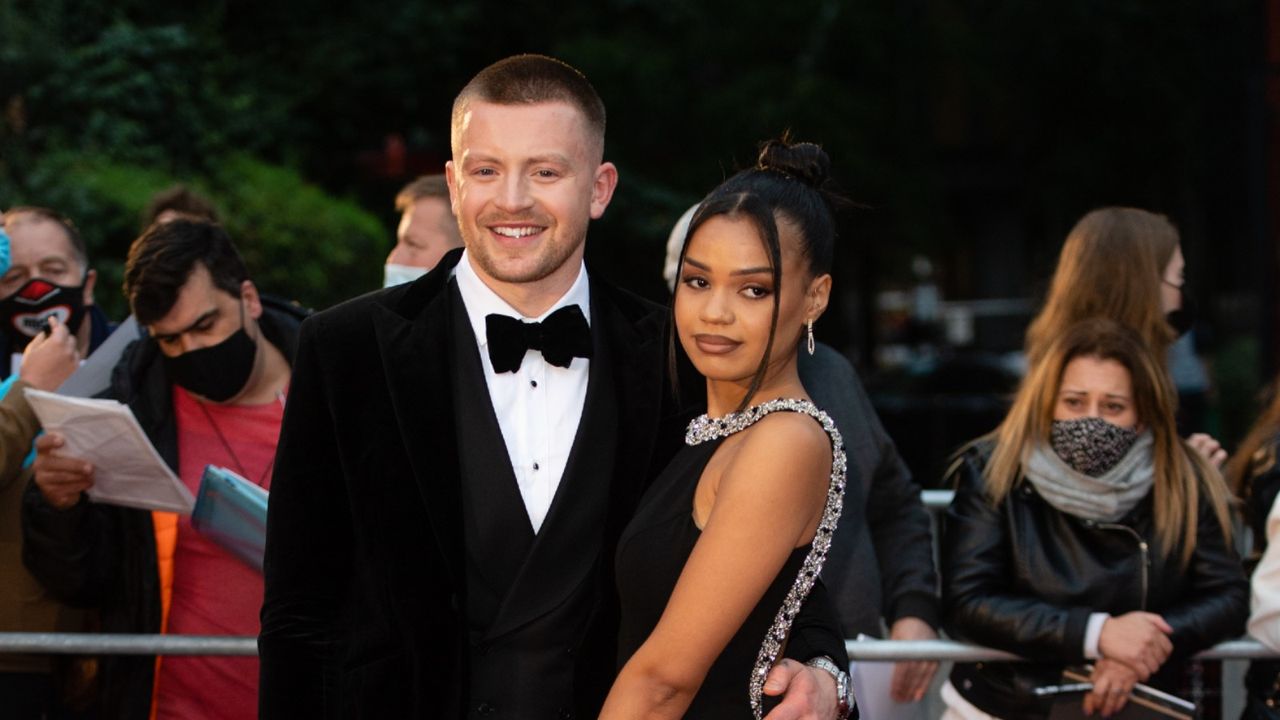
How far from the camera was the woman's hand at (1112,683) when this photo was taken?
3.79 m

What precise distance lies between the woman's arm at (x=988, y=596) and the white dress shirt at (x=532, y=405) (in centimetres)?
146

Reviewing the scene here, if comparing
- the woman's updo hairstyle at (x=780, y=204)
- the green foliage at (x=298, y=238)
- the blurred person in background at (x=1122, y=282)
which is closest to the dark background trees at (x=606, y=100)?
the green foliage at (x=298, y=238)

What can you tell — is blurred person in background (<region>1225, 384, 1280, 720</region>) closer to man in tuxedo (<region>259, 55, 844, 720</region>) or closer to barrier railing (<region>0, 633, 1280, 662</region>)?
barrier railing (<region>0, 633, 1280, 662</region>)

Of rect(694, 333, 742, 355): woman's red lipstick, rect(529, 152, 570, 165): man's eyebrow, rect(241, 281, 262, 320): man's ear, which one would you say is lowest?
rect(694, 333, 742, 355): woman's red lipstick

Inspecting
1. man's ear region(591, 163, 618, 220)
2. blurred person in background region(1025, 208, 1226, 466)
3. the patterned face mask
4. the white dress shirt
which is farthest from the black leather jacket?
man's ear region(591, 163, 618, 220)

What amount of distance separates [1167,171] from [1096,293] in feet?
58.6

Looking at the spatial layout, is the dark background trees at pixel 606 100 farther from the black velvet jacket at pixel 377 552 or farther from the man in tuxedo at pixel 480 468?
the black velvet jacket at pixel 377 552

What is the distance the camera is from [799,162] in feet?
9.39

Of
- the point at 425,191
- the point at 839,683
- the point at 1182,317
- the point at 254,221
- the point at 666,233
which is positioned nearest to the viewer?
the point at 839,683

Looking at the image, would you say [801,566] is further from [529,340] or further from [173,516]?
[173,516]

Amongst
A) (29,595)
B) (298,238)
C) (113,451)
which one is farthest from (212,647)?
(298,238)

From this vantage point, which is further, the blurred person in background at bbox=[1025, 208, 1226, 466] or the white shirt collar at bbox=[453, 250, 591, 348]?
the blurred person in background at bbox=[1025, 208, 1226, 466]

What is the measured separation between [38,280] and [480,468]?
2.47 metres

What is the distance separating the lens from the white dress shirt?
300cm
